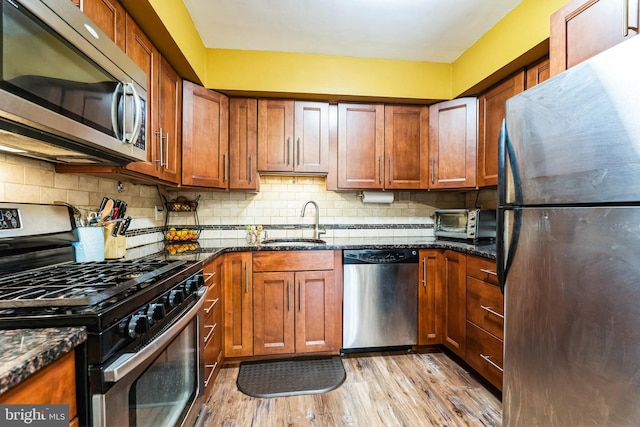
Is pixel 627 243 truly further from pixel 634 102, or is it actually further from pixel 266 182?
pixel 266 182

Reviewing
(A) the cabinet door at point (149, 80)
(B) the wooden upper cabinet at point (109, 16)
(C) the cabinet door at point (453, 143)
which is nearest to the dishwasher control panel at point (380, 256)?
(C) the cabinet door at point (453, 143)

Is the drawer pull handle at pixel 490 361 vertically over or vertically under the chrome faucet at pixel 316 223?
under

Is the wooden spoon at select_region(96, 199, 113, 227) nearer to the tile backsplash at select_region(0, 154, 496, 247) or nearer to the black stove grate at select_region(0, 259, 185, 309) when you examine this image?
the black stove grate at select_region(0, 259, 185, 309)

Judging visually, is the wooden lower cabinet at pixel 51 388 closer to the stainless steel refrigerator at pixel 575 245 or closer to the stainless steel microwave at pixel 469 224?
the stainless steel refrigerator at pixel 575 245

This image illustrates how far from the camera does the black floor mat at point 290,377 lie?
6.31ft

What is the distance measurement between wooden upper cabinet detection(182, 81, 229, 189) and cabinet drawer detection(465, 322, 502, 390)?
2.14 metres

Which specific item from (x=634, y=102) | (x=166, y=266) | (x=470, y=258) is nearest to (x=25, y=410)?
(x=166, y=266)

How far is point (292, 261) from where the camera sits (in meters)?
2.25

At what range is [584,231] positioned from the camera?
0.93 metres

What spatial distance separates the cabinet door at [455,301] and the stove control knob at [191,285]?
5.85 ft

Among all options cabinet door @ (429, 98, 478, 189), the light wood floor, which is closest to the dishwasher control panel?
cabinet door @ (429, 98, 478, 189)

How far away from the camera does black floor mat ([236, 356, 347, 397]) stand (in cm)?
192

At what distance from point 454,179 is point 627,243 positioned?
1740mm

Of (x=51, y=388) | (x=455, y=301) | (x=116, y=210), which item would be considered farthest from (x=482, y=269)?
(x=116, y=210)
